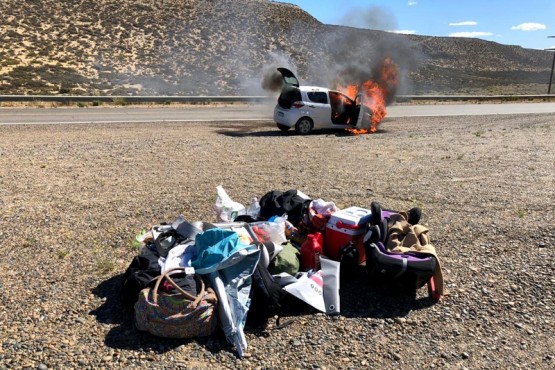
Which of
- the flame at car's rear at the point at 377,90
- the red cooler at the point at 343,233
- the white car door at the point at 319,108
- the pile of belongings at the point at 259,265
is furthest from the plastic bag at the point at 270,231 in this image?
the flame at car's rear at the point at 377,90

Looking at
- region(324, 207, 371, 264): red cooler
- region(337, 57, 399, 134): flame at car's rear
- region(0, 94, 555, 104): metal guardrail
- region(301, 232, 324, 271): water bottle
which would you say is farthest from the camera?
region(0, 94, 555, 104): metal guardrail

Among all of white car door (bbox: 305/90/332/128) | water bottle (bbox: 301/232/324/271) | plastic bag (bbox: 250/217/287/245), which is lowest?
water bottle (bbox: 301/232/324/271)

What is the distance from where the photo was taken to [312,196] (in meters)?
7.21

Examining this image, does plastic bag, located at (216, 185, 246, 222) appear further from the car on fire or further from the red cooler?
the car on fire

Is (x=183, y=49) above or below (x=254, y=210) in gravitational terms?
above

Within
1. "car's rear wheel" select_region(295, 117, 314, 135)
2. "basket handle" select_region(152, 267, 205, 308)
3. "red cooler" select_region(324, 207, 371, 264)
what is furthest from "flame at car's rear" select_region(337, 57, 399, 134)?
"basket handle" select_region(152, 267, 205, 308)

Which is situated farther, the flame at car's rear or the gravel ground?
the flame at car's rear

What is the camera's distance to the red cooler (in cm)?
449

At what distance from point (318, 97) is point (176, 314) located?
491 inches

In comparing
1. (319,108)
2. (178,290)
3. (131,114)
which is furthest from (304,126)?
(178,290)

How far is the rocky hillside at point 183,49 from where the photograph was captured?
30.7m

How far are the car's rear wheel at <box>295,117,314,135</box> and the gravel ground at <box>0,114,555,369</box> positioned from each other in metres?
2.72

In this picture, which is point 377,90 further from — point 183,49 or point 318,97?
point 183,49

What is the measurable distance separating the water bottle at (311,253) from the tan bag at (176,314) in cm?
108
